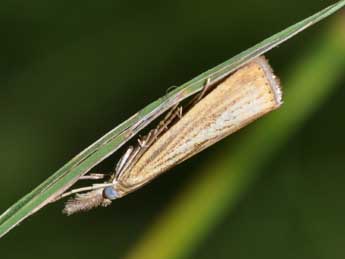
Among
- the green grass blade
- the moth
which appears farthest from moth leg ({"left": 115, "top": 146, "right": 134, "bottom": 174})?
the green grass blade

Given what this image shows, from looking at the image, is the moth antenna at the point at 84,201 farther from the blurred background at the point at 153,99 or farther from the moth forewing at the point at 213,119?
the blurred background at the point at 153,99

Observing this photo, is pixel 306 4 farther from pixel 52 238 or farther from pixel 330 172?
pixel 52 238

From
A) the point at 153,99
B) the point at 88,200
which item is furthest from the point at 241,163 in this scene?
the point at 88,200

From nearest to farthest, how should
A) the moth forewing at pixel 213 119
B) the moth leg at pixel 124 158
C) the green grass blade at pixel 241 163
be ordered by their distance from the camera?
the moth forewing at pixel 213 119 < the moth leg at pixel 124 158 < the green grass blade at pixel 241 163

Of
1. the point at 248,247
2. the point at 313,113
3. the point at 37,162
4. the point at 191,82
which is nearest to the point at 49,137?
the point at 37,162

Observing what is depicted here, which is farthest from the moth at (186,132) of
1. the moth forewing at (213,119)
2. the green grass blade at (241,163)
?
the green grass blade at (241,163)
